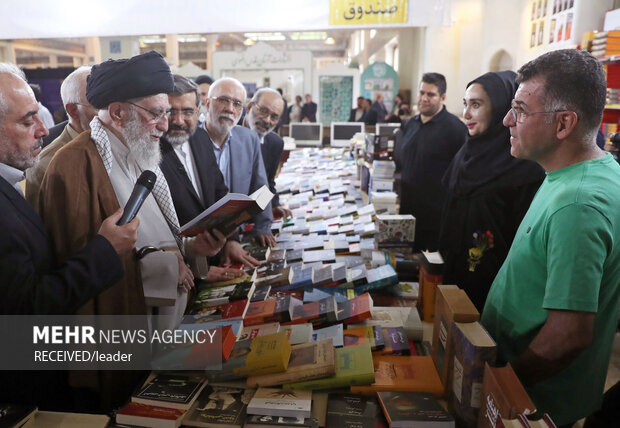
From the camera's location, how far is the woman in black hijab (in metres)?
1.98

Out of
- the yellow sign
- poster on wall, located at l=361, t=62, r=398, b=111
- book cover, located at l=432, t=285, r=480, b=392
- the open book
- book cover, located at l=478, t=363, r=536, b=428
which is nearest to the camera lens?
book cover, located at l=478, t=363, r=536, b=428

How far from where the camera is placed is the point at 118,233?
134 cm

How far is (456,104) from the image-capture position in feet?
30.7

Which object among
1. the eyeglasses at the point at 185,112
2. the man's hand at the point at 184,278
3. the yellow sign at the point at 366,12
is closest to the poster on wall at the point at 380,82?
the yellow sign at the point at 366,12

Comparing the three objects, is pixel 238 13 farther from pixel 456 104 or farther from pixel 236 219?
pixel 456 104

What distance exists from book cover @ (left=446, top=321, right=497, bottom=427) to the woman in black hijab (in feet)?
3.39

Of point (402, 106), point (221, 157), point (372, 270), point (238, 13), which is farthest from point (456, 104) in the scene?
point (372, 270)

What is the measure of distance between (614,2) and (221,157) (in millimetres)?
5072

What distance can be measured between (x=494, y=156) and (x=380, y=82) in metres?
9.65

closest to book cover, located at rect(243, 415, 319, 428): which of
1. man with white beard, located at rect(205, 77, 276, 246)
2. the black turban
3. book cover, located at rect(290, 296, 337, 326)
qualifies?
book cover, located at rect(290, 296, 337, 326)

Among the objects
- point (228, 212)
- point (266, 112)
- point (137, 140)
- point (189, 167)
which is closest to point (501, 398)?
point (228, 212)

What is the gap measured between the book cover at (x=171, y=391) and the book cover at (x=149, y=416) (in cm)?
1

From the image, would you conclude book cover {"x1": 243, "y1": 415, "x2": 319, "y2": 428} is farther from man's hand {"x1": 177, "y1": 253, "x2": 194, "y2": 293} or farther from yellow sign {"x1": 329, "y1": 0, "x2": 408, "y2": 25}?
yellow sign {"x1": 329, "y1": 0, "x2": 408, "y2": 25}

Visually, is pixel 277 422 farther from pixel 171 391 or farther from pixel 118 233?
pixel 118 233
